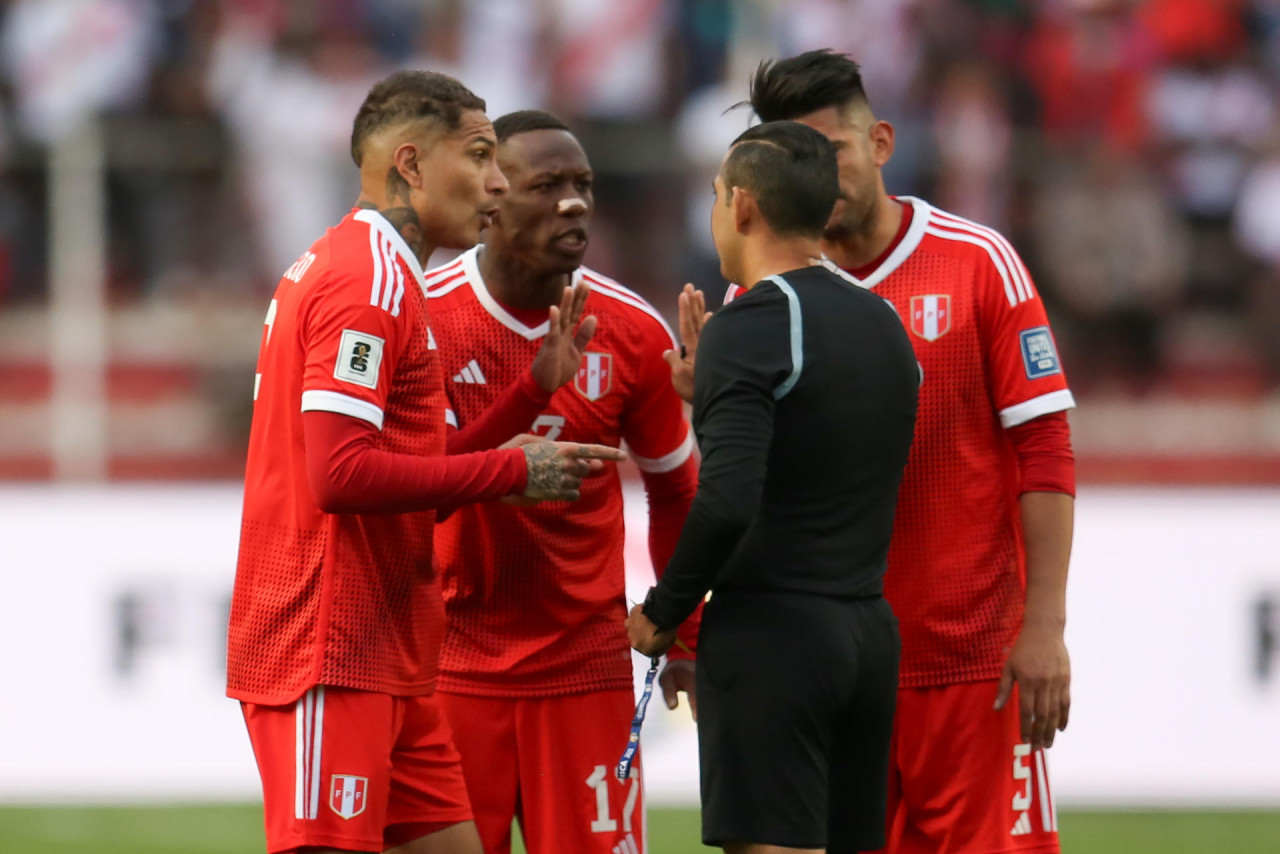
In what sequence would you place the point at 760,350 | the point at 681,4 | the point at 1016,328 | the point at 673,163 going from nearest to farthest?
the point at 760,350 → the point at 1016,328 → the point at 673,163 → the point at 681,4

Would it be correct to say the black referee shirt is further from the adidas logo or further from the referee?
the adidas logo

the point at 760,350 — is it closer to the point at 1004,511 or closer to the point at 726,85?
the point at 1004,511

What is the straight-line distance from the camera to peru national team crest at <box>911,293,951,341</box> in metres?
4.38

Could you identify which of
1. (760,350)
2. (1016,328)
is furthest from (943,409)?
(760,350)

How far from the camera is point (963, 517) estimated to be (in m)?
4.35

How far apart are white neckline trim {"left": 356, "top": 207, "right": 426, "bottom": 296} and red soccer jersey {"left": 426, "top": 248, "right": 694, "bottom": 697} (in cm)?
66

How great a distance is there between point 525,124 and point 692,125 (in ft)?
16.6

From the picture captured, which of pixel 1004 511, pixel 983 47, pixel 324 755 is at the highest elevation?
pixel 983 47

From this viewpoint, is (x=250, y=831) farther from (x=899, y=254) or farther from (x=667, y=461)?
(x=899, y=254)

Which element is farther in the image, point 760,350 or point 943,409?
point 943,409

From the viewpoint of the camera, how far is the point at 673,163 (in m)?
9.23

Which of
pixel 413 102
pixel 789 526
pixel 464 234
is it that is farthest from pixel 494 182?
pixel 789 526

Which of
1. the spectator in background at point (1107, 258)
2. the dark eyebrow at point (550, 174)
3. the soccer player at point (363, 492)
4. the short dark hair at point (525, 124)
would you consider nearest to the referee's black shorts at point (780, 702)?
the soccer player at point (363, 492)

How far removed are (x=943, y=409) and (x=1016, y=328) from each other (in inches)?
10.5
